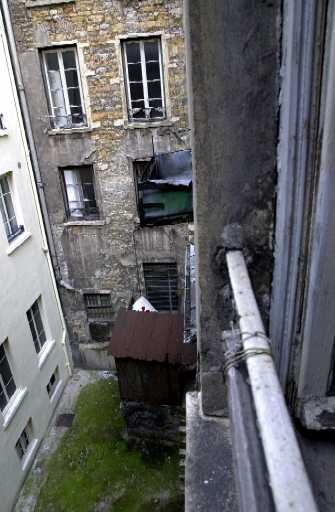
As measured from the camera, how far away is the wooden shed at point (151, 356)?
314 inches

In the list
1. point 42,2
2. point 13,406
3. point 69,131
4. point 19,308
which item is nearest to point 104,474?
point 13,406

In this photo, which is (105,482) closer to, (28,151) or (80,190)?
(80,190)

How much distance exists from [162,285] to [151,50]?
6.05 metres

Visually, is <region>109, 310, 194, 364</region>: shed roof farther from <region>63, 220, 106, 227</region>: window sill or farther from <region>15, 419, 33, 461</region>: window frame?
<region>15, 419, 33, 461</region>: window frame

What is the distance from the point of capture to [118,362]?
826cm

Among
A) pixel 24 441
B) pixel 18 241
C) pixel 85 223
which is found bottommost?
pixel 24 441

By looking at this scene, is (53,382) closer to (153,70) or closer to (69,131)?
(69,131)

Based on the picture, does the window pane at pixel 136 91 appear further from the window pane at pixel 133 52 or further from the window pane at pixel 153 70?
the window pane at pixel 133 52

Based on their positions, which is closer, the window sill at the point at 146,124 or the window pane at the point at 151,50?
the window pane at the point at 151,50

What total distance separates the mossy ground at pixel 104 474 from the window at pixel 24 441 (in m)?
0.71

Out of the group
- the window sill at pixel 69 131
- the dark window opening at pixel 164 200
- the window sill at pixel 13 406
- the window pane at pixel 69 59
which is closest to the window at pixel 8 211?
the window sill at pixel 69 131

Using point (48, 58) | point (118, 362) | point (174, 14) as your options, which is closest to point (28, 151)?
point (48, 58)

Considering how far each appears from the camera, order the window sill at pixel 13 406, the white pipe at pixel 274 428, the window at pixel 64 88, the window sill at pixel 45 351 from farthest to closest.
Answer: the window sill at pixel 45 351 < the window at pixel 64 88 < the window sill at pixel 13 406 < the white pipe at pixel 274 428

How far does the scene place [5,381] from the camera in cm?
837
